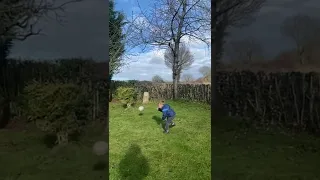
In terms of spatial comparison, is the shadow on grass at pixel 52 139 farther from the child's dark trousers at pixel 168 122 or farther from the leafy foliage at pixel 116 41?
the child's dark trousers at pixel 168 122

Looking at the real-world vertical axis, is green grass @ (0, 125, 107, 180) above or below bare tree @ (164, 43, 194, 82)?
below

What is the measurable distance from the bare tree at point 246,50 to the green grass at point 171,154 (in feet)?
1.48

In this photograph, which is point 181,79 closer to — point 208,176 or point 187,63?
point 187,63

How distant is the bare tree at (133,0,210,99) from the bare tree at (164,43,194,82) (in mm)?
12

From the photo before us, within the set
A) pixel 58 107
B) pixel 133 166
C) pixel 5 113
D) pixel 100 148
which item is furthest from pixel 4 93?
pixel 133 166

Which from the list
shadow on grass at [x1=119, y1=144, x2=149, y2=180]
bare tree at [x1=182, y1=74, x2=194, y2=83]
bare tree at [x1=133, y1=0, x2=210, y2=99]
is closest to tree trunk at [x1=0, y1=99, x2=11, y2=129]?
shadow on grass at [x1=119, y1=144, x2=149, y2=180]

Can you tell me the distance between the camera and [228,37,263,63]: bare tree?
2.15 m

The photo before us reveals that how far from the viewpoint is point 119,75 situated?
8.01 feet

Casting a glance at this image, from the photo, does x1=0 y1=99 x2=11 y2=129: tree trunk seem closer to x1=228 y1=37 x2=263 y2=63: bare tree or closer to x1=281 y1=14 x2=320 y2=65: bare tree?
x1=228 y1=37 x2=263 y2=63: bare tree

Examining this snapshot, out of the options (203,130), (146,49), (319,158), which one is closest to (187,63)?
(146,49)

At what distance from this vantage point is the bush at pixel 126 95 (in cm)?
248

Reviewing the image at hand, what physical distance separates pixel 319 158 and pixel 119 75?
1.51m

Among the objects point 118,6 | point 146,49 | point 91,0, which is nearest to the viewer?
point 91,0

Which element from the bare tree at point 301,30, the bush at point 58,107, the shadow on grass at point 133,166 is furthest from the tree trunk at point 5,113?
the bare tree at point 301,30
